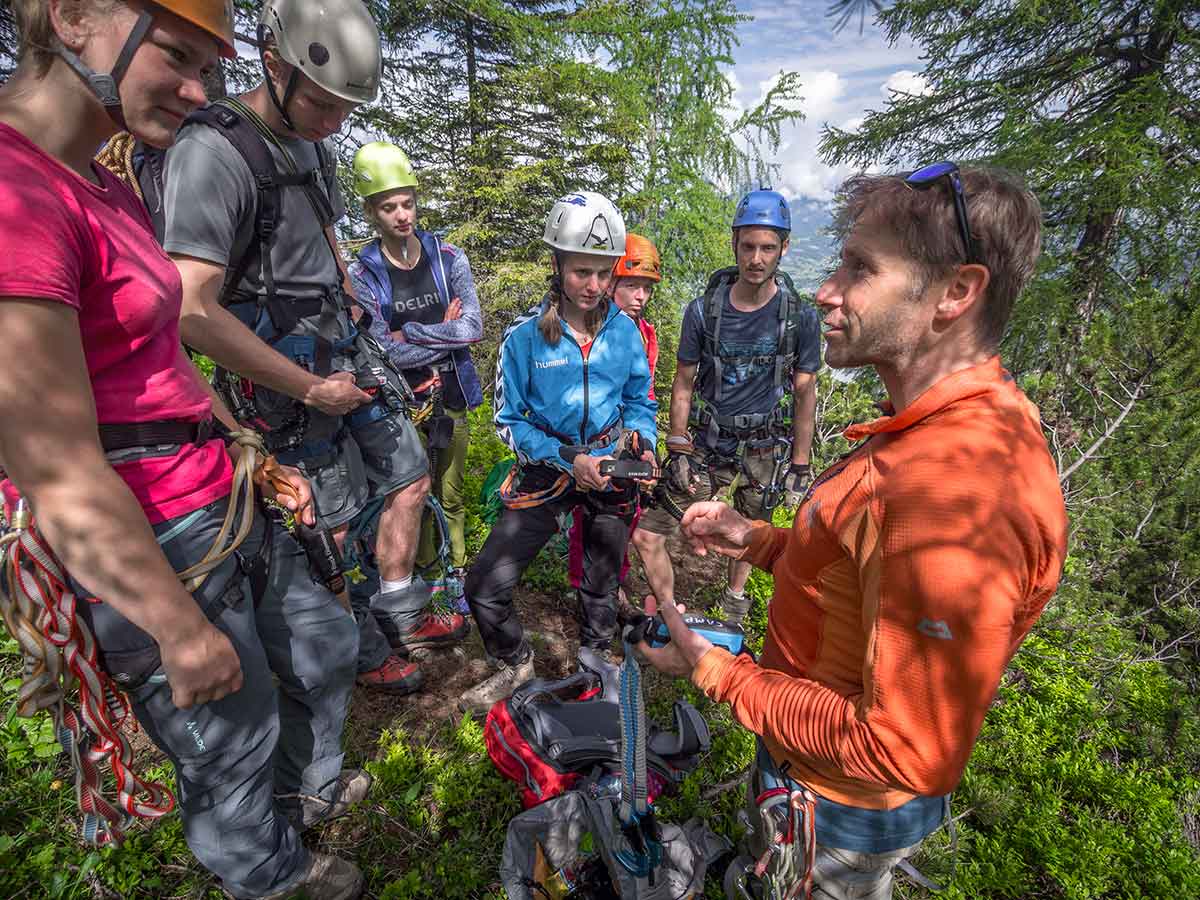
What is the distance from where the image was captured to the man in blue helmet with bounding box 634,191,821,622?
4.74 metres

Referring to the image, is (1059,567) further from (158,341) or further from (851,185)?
(158,341)

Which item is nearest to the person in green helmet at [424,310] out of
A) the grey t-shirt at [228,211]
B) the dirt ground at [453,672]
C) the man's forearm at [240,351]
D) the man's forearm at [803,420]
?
the dirt ground at [453,672]

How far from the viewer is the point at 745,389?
5.00m

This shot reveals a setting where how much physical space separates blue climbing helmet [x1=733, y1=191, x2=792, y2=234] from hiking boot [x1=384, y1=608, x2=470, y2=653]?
4085mm

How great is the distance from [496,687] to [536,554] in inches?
40.1

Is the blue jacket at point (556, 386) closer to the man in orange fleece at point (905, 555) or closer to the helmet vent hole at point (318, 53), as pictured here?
the helmet vent hole at point (318, 53)

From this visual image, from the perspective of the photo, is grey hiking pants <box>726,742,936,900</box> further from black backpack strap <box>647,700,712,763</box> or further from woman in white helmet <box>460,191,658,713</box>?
woman in white helmet <box>460,191,658,713</box>

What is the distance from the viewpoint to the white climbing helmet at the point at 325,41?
8.48 ft

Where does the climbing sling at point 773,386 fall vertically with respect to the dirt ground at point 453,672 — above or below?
above

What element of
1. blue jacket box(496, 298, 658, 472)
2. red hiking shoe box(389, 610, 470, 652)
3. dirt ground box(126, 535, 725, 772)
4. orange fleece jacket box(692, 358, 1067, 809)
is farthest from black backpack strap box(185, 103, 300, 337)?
orange fleece jacket box(692, 358, 1067, 809)

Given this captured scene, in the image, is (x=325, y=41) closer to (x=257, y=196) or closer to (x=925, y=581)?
(x=257, y=196)

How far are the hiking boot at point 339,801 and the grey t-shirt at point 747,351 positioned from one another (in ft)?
12.7

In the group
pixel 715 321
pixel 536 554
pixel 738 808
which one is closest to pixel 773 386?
pixel 715 321

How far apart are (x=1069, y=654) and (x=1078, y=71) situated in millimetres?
9859
